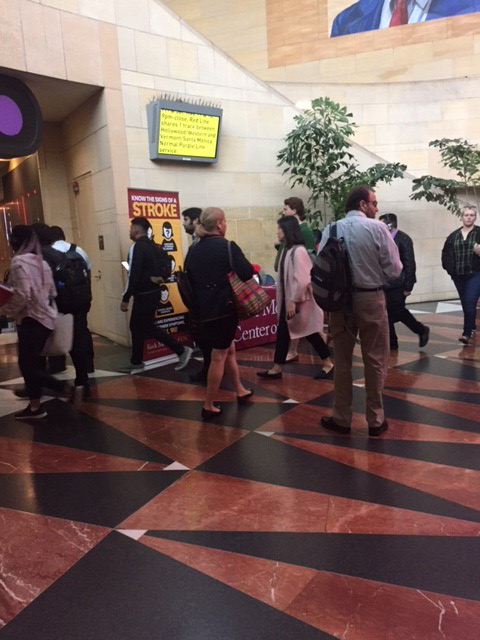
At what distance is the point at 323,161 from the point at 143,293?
4.04 metres

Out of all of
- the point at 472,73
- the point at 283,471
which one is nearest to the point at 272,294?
the point at 283,471

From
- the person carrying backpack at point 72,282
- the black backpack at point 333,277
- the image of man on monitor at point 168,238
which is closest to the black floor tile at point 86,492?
the black backpack at point 333,277

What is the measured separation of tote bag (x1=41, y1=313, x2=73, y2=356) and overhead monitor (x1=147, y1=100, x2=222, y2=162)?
3005 millimetres

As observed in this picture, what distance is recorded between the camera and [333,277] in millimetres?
2965

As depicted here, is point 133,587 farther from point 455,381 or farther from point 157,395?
point 455,381

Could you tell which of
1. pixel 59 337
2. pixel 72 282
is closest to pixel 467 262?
pixel 72 282

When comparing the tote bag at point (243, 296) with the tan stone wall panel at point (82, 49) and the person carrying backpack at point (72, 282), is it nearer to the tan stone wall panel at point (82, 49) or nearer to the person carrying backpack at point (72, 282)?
the person carrying backpack at point (72, 282)

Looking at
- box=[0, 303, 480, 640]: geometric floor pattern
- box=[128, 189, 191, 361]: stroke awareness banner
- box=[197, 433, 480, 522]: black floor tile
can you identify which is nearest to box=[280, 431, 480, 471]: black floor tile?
box=[0, 303, 480, 640]: geometric floor pattern

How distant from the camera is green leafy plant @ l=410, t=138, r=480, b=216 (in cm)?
812

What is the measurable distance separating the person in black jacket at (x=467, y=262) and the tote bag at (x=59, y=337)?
4098 millimetres

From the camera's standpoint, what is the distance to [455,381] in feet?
13.9

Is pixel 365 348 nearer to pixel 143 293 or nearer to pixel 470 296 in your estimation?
pixel 143 293

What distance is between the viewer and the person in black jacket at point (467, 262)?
5.40m

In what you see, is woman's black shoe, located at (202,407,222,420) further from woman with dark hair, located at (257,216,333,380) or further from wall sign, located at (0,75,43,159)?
wall sign, located at (0,75,43,159)
